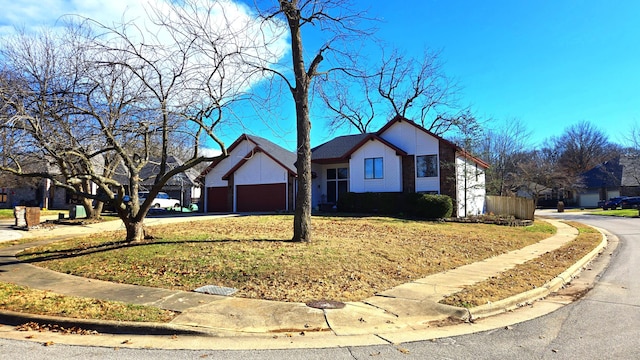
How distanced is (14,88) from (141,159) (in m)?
3.63

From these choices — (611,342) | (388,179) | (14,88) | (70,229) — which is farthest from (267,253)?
(388,179)

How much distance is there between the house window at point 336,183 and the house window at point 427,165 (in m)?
5.43

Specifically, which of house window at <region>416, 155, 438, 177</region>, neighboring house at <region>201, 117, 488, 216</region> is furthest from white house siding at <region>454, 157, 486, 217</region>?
house window at <region>416, 155, 438, 177</region>

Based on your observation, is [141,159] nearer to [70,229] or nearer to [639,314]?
[70,229]

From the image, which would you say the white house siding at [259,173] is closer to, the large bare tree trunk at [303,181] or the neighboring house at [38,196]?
the large bare tree trunk at [303,181]

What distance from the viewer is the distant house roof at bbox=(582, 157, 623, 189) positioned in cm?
5510

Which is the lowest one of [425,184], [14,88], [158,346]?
[158,346]

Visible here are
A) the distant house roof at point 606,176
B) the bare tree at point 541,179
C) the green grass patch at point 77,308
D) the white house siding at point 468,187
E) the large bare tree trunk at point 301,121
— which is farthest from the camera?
the distant house roof at point 606,176

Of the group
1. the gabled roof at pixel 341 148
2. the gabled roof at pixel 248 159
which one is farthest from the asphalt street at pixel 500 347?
the gabled roof at pixel 248 159

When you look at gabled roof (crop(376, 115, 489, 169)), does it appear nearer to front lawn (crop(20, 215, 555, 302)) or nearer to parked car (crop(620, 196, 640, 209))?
front lawn (crop(20, 215, 555, 302))

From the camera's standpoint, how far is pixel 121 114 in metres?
10.9

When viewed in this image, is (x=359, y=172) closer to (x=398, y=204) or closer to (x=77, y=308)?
(x=398, y=204)

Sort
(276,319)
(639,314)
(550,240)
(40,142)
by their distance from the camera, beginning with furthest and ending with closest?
1. (550,240)
2. (40,142)
3. (639,314)
4. (276,319)

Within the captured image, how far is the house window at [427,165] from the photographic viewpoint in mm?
25531
